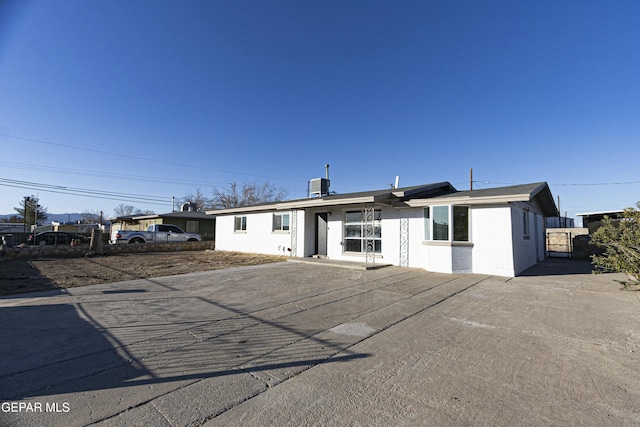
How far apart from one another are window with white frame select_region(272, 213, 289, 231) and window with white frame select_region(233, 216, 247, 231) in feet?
8.96

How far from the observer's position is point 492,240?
902 cm

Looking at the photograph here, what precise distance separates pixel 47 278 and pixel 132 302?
15.3 feet

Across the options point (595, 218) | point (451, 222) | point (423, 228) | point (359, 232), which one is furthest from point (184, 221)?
point (595, 218)

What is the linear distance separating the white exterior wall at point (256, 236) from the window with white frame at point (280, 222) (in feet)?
0.67

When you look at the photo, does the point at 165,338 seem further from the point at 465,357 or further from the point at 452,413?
the point at 465,357

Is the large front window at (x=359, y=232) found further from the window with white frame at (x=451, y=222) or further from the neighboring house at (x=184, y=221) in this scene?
the neighboring house at (x=184, y=221)

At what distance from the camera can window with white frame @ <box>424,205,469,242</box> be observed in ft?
30.8

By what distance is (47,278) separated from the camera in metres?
7.98

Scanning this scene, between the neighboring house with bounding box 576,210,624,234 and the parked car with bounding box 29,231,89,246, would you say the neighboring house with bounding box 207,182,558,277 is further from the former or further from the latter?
the parked car with bounding box 29,231,89,246

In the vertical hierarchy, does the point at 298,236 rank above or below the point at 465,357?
above

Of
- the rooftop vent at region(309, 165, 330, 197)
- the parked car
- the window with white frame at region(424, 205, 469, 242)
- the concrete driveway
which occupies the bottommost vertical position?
the concrete driveway

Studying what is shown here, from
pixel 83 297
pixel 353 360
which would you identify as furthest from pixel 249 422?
pixel 83 297

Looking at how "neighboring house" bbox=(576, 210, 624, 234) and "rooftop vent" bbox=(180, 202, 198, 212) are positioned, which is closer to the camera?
"neighboring house" bbox=(576, 210, 624, 234)

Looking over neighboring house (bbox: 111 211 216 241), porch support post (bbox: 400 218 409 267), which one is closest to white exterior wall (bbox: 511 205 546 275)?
porch support post (bbox: 400 218 409 267)
